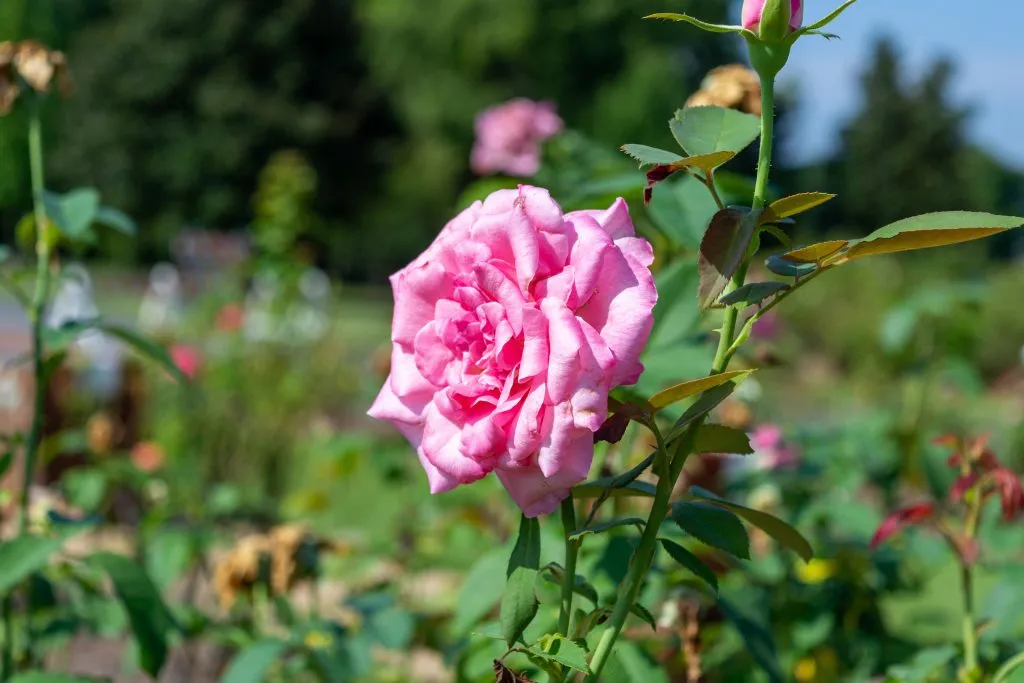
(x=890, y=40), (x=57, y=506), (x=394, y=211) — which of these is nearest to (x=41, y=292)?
(x=57, y=506)

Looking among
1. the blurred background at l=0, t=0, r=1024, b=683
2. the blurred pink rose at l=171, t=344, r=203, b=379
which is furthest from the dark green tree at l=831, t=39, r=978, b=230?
the blurred pink rose at l=171, t=344, r=203, b=379

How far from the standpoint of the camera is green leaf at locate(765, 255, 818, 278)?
0.67 metres

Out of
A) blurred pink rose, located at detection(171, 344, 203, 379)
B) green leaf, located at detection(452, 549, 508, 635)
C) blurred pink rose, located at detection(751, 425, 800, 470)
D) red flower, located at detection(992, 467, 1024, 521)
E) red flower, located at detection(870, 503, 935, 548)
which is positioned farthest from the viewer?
blurred pink rose, located at detection(171, 344, 203, 379)

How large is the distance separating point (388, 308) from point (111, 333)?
19921 millimetres

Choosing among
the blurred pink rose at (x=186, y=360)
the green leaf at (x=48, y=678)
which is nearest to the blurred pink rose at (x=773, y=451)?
the green leaf at (x=48, y=678)

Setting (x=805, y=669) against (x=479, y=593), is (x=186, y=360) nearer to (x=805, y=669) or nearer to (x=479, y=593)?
(x=805, y=669)

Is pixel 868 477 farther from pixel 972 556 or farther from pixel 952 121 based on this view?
pixel 952 121

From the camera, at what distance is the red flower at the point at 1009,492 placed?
939 millimetres

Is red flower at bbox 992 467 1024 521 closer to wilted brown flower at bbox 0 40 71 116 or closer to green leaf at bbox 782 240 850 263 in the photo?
green leaf at bbox 782 240 850 263

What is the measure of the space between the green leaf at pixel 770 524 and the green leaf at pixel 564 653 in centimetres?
14

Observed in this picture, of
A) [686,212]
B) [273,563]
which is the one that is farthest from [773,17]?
[273,563]

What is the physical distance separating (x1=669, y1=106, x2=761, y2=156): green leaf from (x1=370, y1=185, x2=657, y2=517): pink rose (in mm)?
94

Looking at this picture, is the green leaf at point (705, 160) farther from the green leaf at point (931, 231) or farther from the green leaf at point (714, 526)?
the green leaf at point (714, 526)

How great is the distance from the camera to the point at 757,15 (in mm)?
661
